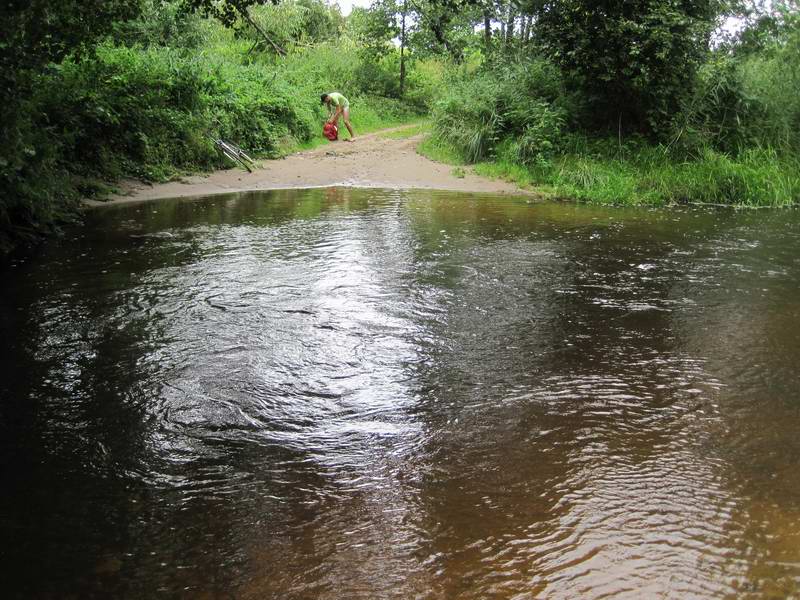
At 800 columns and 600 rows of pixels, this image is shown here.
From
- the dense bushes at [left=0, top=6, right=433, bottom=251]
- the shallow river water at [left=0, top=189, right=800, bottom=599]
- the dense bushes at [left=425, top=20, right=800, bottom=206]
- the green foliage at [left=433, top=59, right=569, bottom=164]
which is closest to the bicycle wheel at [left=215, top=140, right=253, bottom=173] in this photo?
the dense bushes at [left=0, top=6, right=433, bottom=251]

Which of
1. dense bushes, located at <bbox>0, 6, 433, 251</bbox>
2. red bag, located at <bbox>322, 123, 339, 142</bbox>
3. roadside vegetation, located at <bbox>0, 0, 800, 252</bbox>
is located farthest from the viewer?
red bag, located at <bbox>322, 123, 339, 142</bbox>

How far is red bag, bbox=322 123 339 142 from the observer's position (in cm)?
2042

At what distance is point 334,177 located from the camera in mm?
15367

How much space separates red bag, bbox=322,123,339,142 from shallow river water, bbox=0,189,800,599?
13475 mm

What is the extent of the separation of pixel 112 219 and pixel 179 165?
15.0ft

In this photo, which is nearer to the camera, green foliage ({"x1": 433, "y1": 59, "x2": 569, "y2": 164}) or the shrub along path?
the shrub along path

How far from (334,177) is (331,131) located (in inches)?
221

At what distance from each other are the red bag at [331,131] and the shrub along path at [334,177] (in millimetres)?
2072

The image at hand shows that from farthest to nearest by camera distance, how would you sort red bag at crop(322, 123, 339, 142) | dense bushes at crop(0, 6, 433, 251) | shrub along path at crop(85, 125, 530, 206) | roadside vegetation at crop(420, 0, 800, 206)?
1. red bag at crop(322, 123, 339, 142)
2. roadside vegetation at crop(420, 0, 800, 206)
3. shrub along path at crop(85, 125, 530, 206)
4. dense bushes at crop(0, 6, 433, 251)

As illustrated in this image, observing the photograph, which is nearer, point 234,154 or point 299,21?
point 234,154

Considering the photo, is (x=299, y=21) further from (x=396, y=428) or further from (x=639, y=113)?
(x=396, y=428)

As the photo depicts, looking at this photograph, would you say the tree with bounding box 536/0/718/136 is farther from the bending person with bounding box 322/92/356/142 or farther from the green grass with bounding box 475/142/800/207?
the bending person with bounding box 322/92/356/142

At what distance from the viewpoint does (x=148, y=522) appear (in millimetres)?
2959

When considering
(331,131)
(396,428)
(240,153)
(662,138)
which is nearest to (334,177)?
(240,153)
